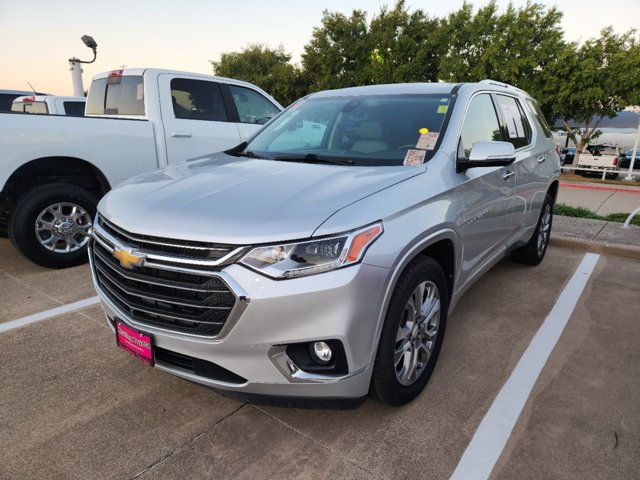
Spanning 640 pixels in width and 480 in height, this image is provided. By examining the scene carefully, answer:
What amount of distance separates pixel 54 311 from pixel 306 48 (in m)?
30.1

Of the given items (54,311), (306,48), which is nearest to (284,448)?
(54,311)

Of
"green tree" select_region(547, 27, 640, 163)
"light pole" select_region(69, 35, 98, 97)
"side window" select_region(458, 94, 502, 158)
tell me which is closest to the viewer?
"side window" select_region(458, 94, 502, 158)

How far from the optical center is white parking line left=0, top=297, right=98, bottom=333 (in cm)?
337

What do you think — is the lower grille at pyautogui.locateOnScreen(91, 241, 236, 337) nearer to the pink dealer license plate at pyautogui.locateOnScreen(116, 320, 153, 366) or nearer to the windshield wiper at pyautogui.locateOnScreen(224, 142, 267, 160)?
the pink dealer license plate at pyautogui.locateOnScreen(116, 320, 153, 366)

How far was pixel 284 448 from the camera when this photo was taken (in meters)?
2.18

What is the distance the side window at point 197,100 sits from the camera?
531 centimetres

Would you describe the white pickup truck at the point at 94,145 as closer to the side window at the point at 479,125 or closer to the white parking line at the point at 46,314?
the white parking line at the point at 46,314

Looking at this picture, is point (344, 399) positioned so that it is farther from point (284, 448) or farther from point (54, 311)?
point (54, 311)

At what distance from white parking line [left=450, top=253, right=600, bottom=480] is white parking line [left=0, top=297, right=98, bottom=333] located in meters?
3.11

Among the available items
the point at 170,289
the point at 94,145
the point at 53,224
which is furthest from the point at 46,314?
the point at 170,289

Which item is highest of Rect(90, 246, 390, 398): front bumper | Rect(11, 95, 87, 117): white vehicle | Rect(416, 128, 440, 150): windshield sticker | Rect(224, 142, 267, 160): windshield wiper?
Rect(11, 95, 87, 117): white vehicle

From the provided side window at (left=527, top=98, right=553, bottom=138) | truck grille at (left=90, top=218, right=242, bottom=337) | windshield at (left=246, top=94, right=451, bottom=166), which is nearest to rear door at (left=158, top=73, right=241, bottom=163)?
windshield at (left=246, top=94, right=451, bottom=166)

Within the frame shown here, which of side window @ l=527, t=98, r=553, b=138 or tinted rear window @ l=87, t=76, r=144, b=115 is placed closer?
side window @ l=527, t=98, r=553, b=138

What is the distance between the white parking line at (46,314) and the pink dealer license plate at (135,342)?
1.64 m
